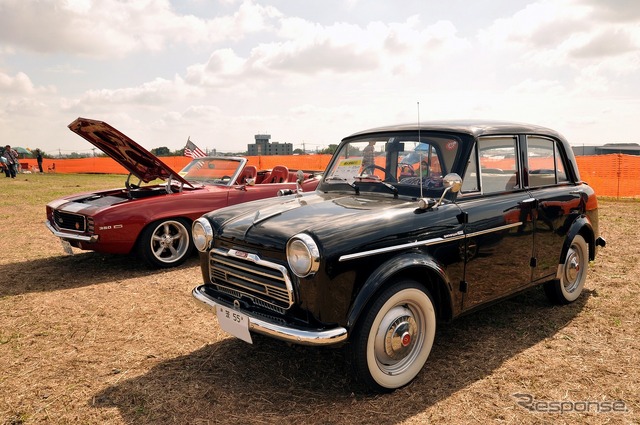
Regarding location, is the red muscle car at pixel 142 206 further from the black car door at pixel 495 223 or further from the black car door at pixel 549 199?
the black car door at pixel 549 199

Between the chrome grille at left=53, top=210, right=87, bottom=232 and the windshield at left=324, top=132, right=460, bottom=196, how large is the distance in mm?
3466

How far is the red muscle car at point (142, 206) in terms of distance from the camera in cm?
607

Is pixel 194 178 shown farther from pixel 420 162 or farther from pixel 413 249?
pixel 413 249

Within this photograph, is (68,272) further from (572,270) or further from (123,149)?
(572,270)

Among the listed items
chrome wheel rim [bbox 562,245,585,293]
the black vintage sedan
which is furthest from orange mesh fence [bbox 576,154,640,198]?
the black vintage sedan

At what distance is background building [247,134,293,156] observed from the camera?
1415 inches

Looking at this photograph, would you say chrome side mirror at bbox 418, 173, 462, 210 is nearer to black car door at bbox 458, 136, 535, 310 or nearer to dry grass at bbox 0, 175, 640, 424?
black car door at bbox 458, 136, 535, 310

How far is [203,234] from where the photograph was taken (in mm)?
3723

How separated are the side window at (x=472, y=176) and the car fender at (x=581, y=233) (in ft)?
4.68

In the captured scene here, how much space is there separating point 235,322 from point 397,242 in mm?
1203

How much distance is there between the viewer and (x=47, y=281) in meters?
6.03

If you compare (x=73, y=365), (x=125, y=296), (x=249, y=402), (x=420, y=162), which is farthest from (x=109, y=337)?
(x=420, y=162)
